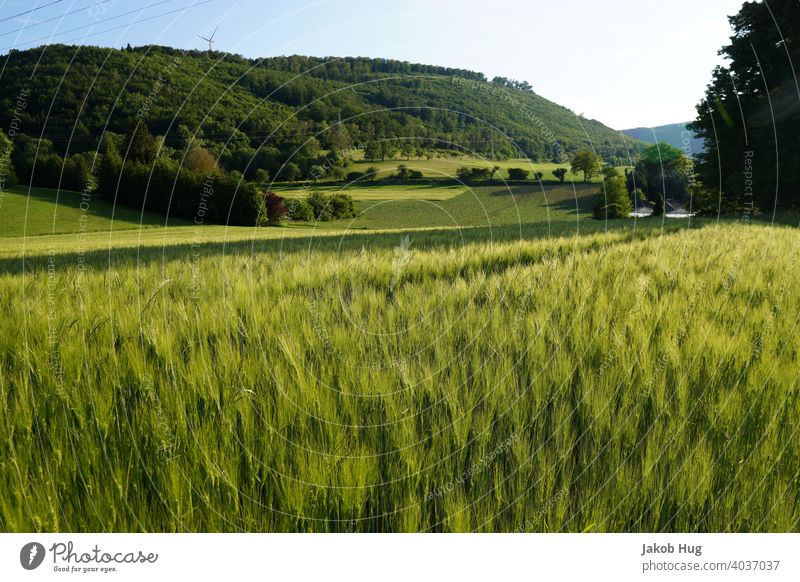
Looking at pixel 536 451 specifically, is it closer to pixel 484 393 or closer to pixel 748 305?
pixel 484 393

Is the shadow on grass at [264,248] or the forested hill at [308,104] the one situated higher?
the forested hill at [308,104]

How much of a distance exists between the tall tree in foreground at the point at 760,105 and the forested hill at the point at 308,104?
17.1 ft

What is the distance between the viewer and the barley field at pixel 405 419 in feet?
3.40

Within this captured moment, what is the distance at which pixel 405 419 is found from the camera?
123 centimetres

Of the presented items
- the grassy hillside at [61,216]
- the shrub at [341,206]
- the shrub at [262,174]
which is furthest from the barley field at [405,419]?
the grassy hillside at [61,216]

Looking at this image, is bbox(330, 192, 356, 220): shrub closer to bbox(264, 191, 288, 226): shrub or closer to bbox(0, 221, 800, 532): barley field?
bbox(264, 191, 288, 226): shrub

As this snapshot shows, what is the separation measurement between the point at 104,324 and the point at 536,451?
2.06 metres

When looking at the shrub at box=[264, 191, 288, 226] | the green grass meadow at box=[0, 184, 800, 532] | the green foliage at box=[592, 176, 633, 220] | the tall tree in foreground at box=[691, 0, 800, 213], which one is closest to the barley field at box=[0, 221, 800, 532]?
the green grass meadow at box=[0, 184, 800, 532]

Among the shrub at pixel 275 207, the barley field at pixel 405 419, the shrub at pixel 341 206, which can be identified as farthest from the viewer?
the shrub at pixel 275 207

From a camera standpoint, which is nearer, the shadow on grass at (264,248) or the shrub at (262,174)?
the shadow on grass at (264,248)

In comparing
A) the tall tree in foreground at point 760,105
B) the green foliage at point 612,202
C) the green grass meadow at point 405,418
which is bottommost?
the green grass meadow at point 405,418

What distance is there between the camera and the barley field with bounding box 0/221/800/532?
1037 mm

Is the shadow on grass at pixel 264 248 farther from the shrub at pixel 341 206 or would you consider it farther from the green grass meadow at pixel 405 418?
the shrub at pixel 341 206

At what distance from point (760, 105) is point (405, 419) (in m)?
22.7
